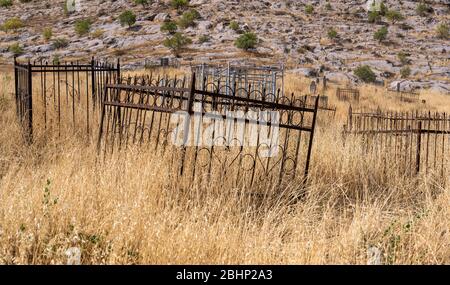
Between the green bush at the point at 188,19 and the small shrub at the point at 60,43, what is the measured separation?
497 inches

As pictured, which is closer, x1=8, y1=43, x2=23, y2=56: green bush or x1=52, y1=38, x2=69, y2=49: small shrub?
x1=8, y1=43, x2=23, y2=56: green bush

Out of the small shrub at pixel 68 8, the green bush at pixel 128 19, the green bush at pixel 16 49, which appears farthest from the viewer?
the small shrub at pixel 68 8

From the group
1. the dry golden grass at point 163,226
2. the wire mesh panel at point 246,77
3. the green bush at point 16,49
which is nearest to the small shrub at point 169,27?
the green bush at point 16,49

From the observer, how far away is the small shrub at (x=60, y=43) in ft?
151

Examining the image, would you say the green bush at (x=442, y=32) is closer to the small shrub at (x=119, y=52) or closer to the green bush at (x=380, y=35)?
Result: the green bush at (x=380, y=35)

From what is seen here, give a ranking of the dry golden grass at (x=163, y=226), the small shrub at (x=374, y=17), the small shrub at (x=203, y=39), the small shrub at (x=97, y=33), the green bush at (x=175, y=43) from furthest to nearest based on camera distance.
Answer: the small shrub at (x=374, y=17) < the small shrub at (x=97, y=33) < the small shrub at (x=203, y=39) < the green bush at (x=175, y=43) < the dry golden grass at (x=163, y=226)

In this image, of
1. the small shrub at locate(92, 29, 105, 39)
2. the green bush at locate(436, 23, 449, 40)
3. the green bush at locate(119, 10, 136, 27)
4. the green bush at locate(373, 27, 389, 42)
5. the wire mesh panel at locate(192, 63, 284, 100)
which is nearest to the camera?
the wire mesh panel at locate(192, 63, 284, 100)

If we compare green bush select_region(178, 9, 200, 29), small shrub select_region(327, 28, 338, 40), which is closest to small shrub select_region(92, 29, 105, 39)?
green bush select_region(178, 9, 200, 29)

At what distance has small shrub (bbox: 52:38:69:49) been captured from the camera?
45969mm

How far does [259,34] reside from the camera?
52.3 meters

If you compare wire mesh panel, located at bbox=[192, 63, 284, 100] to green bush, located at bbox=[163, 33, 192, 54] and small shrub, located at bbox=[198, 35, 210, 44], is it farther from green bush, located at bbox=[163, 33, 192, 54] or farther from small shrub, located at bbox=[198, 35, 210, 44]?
small shrub, located at bbox=[198, 35, 210, 44]

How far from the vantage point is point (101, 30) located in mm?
52938

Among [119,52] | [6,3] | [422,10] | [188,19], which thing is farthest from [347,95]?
[6,3]

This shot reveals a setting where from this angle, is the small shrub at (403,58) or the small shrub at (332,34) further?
the small shrub at (332,34)
